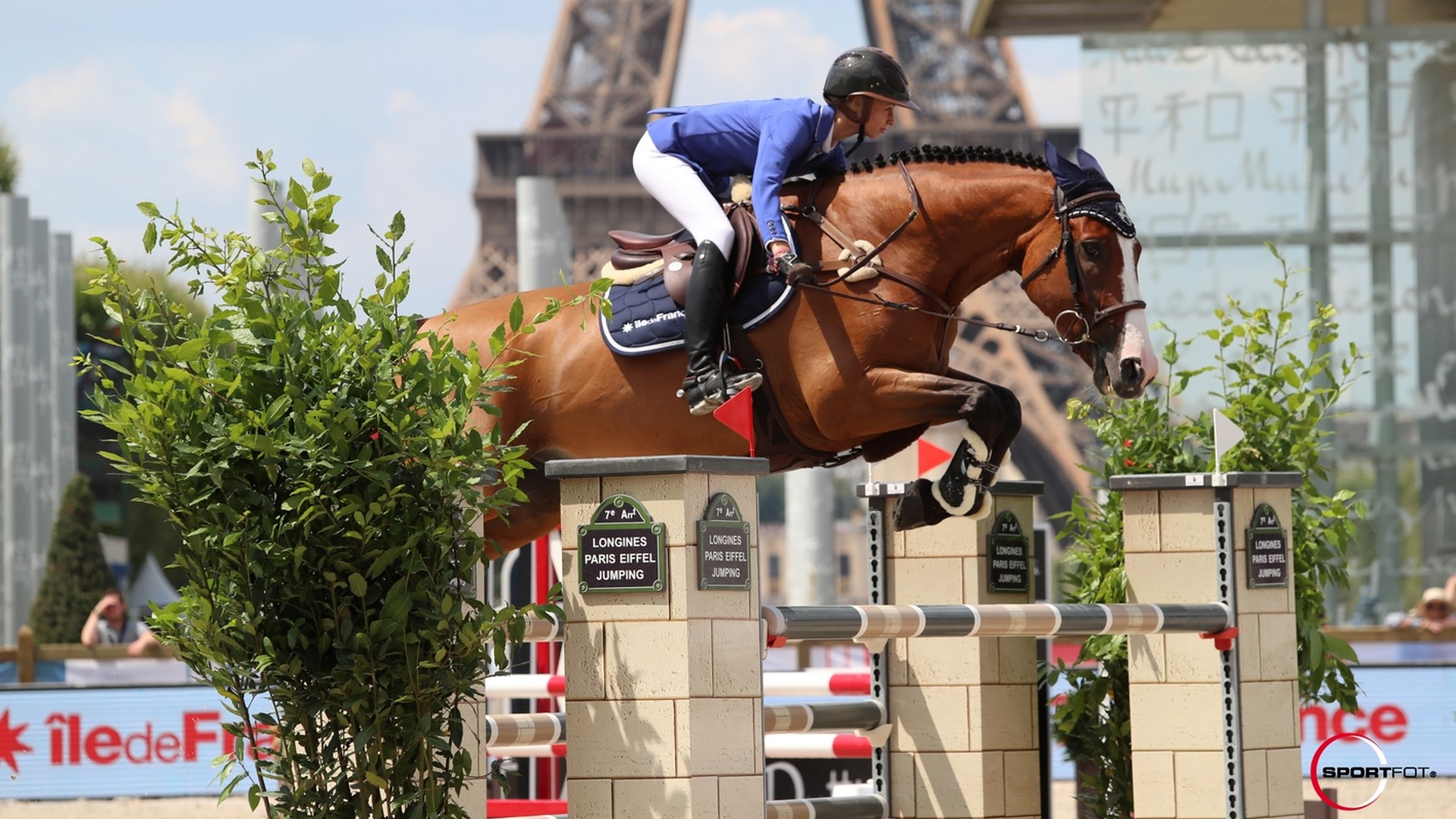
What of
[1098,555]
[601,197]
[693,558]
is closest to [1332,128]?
A: [1098,555]

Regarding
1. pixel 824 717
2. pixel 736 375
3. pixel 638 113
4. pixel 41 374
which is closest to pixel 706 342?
pixel 736 375

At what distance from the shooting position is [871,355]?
17.5ft

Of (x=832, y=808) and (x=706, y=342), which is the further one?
(x=832, y=808)

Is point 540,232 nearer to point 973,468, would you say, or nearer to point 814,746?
point 814,746

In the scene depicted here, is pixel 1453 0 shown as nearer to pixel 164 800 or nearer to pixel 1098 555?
pixel 1098 555

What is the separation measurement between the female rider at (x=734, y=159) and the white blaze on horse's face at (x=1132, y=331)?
2.78 feet

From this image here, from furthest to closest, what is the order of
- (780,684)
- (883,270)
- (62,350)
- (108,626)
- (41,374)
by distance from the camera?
(62,350) < (41,374) < (108,626) < (780,684) < (883,270)

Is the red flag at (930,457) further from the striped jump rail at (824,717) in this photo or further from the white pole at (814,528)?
the white pole at (814,528)

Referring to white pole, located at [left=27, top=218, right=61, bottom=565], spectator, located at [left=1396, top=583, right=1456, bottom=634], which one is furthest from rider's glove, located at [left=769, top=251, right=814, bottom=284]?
white pole, located at [left=27, top=218, right=61, bottom=565]

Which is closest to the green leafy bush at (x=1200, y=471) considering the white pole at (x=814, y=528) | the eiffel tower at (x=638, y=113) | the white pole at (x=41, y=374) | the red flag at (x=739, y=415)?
the red flag at (x=739, y=415)

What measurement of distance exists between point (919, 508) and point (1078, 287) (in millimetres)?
800

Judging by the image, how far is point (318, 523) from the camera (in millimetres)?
4039

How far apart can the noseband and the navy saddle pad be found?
0.74 metres

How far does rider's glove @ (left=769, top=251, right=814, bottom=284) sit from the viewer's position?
5.27 metres
